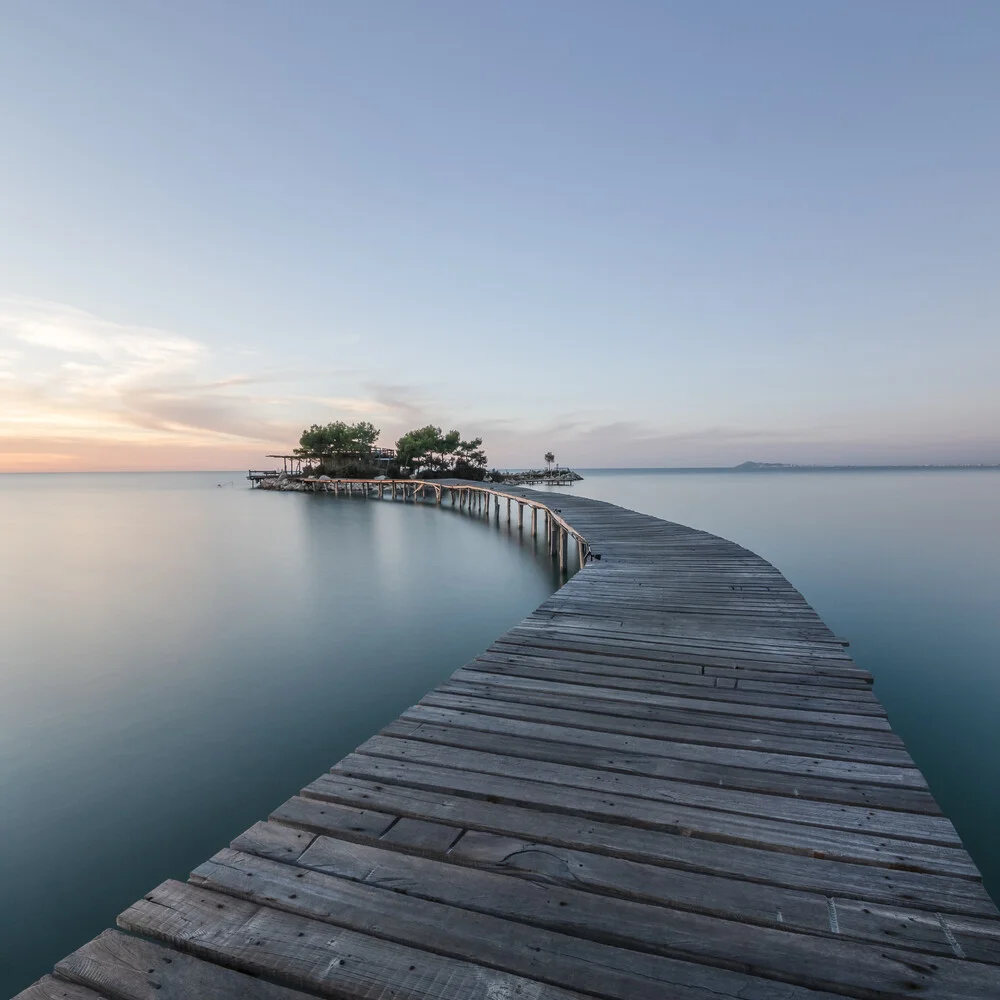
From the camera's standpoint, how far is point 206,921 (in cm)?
188

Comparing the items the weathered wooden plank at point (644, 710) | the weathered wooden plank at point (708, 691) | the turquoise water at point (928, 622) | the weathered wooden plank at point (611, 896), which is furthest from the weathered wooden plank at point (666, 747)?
the turquoise water at point (928, 622)

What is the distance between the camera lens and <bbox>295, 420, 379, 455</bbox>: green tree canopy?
6216 centimetres

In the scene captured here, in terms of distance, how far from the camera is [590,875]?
6.76 ft

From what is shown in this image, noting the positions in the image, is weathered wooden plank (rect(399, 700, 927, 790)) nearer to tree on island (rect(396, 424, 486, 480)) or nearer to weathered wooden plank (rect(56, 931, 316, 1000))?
weathered wooden plank (rect(56, 931, 316, 1000))

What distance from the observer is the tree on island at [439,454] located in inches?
2330

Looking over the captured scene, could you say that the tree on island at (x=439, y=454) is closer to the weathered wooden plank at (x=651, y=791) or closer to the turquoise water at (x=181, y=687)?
the turquoise water at (x=181, y=687)

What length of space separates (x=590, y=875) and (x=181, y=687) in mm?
7455

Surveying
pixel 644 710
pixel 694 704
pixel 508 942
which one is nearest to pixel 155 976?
pixel 508 942

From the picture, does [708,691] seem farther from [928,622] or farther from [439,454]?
[439,454]

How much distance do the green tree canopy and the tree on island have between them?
416 centimetres

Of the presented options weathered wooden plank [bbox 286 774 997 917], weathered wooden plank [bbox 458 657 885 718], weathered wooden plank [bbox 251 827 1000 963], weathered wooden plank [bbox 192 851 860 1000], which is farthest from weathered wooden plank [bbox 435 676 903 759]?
weathered wooden plank [bbox 192 851 860 1000]

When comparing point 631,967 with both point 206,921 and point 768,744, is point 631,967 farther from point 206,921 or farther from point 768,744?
point 768,744

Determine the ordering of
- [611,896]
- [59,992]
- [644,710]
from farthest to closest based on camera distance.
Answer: [644,710], [611,896], [59,992]

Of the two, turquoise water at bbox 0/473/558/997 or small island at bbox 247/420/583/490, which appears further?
small island at bbox 247/420/583/490
